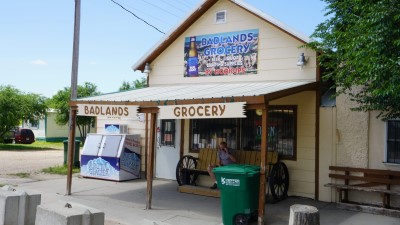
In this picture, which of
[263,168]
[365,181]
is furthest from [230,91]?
[365,181]

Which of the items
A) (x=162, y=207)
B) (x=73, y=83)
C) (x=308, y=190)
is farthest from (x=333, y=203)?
(x=73, y=83)

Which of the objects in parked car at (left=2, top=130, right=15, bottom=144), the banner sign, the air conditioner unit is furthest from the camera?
parked car at (left=2, top=130, right=15, bottom=144)

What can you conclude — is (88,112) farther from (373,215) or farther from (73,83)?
(373,215)

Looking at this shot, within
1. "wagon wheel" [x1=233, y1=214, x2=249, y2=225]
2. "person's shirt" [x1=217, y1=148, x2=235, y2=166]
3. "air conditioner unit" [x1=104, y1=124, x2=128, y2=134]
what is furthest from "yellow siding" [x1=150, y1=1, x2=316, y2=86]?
"wagon wheel" [x1=233, y1=214, x2=249, y2=225]

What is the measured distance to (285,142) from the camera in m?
10.4

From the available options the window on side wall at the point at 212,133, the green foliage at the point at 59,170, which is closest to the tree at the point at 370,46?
the window on side wall at the point at 212,133

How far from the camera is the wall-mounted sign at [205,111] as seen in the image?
7.68 m

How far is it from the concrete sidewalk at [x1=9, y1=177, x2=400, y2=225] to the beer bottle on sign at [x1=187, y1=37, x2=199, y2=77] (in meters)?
3.34

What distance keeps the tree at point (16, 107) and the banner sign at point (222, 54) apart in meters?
17.8

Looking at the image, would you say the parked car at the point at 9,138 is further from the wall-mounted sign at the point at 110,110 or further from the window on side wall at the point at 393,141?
the window on side wall at the point at 393,141

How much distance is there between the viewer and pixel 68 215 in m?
5.77

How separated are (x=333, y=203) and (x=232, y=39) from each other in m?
4.96

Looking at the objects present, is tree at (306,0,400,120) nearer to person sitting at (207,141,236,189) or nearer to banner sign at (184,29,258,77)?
banner sign at (184,29,258,77)

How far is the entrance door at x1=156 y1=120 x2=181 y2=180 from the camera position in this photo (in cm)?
1255
